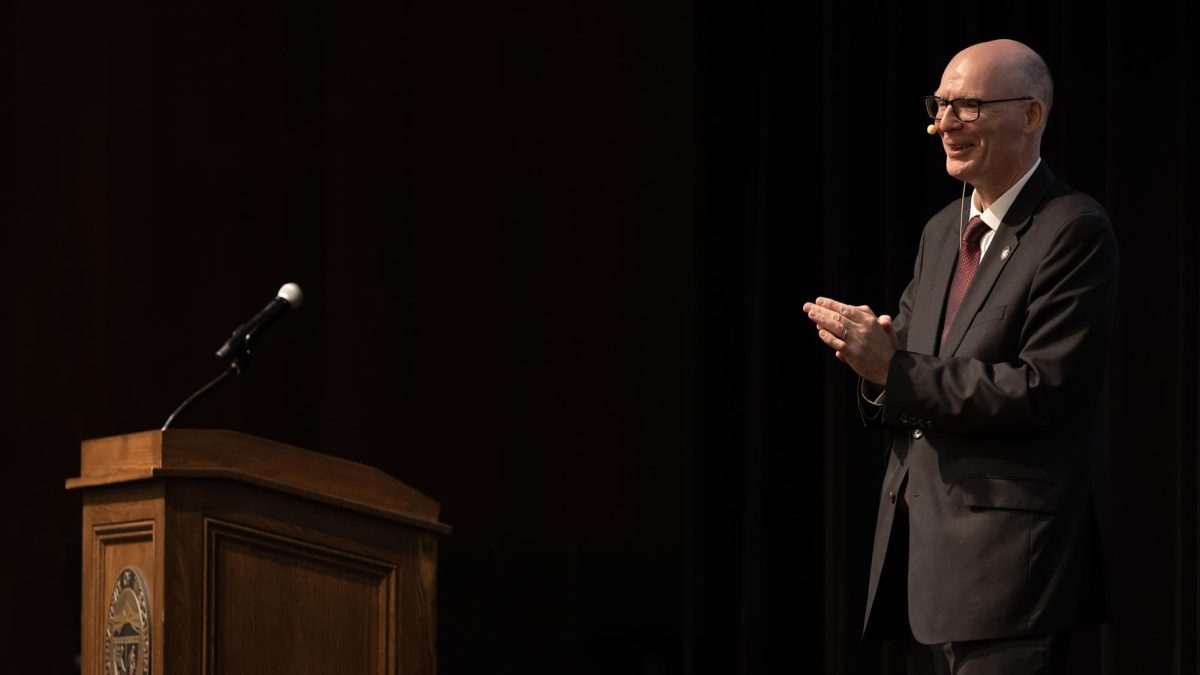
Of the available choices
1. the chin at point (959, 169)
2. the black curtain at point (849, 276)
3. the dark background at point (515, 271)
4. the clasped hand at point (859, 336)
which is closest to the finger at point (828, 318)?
the clasped hand at point (859, 336)

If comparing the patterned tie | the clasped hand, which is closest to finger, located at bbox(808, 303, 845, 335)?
the clasped hand

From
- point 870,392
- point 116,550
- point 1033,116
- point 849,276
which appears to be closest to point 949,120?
point 1033,116

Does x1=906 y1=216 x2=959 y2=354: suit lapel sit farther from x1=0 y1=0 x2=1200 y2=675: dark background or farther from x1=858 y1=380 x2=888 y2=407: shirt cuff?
x1=0 y1=0 x2=1200 y2=675: dark background

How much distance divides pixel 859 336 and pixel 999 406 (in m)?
0.24

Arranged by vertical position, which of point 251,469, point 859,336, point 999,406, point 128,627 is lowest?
point 128,627

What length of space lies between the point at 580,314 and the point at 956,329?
2468mm

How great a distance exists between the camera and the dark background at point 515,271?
4.24m

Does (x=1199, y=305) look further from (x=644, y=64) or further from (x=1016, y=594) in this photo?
(x=644, y=64)

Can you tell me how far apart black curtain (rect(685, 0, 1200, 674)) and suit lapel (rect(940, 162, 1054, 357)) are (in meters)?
1.37

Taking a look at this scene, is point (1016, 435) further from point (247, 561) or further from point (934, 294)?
point (247, 561)

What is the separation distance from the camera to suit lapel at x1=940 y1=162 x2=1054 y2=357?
2.38 m

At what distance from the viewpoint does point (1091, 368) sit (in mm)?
2289

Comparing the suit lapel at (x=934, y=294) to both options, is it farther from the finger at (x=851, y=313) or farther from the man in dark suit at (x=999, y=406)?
the finger at (x=851, y=313)

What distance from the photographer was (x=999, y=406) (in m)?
2.23
